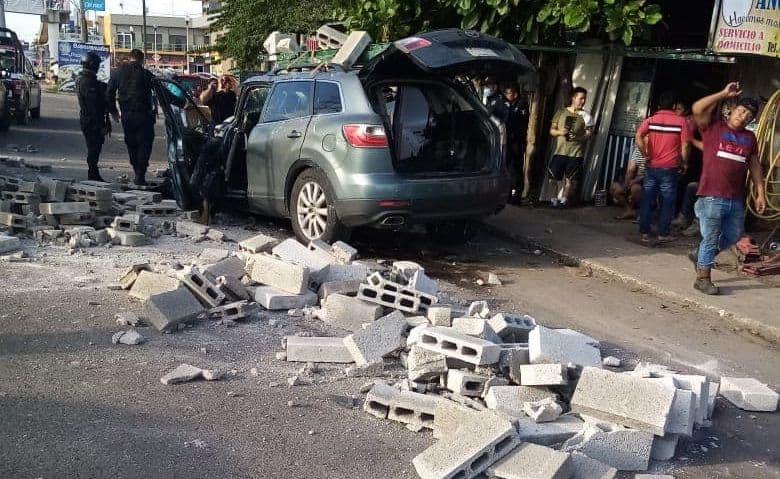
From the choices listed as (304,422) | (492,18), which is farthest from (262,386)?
(492,18)

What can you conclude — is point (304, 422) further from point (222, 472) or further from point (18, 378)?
point (18, 378)

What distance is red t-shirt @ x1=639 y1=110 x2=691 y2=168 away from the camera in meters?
8.63

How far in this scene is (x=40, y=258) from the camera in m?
6.95

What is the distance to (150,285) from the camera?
591cm

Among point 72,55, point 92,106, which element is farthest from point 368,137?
point 72,55

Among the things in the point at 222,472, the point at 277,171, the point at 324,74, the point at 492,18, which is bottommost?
the point at 222,472

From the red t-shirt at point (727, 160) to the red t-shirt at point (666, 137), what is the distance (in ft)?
6.05

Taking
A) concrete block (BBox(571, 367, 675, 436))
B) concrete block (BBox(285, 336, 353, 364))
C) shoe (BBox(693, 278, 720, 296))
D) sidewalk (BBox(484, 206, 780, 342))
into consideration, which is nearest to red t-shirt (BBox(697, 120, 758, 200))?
shoe (BBox(693, 278, 720, 296))

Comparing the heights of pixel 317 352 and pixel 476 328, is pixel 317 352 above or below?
below

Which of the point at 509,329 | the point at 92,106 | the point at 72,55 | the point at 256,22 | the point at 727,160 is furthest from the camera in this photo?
the point at 72,55

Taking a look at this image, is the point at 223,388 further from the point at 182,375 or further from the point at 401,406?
the point at 401,406

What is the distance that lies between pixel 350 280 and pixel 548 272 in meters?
2.71

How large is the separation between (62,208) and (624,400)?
6217 mm

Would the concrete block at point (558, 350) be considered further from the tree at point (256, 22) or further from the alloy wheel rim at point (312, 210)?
the tree at point (256, 22)
